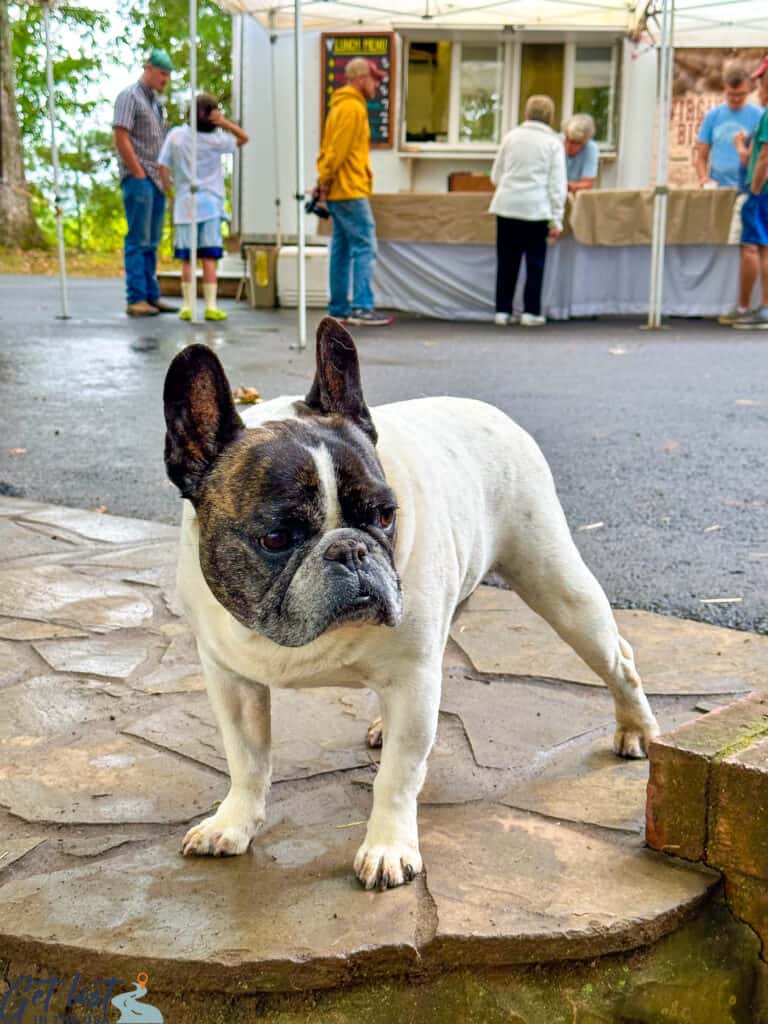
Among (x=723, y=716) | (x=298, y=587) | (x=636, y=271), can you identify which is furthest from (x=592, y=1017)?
(x=636, y=271)

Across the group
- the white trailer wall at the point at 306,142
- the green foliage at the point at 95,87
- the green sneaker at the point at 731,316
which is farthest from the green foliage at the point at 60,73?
the green sneaker at the point at 731,316

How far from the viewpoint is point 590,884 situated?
2424mm

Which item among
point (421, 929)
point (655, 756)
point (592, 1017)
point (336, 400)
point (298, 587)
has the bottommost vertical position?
point (592, 1017)

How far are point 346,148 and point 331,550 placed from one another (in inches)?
425

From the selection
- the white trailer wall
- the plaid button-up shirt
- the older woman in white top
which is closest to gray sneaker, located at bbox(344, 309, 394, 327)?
the older woman in white top

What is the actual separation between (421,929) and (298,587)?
0.69 meters

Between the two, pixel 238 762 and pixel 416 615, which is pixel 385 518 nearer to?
pixel 416 615

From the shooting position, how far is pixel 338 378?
94.1 inches

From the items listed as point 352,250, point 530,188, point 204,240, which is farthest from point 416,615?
point 204,240

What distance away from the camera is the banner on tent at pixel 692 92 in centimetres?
1727

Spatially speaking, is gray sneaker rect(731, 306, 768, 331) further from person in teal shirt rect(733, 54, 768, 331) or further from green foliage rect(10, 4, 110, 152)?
green foliage rect(10, 4, 110, 152)

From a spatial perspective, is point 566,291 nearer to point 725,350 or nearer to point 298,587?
point 725,350

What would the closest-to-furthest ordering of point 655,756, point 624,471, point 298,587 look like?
point 298,587
point 655,756
point 624,471

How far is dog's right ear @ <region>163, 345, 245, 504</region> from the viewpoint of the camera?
2.26m
